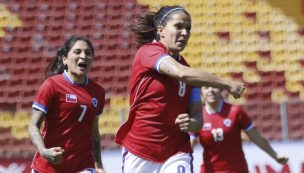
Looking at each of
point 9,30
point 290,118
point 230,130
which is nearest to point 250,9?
point 290,118

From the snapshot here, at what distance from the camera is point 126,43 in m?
12.0

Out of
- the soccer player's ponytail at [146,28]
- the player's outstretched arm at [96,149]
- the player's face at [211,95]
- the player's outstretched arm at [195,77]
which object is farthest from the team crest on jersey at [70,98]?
the player's face at [211,95]

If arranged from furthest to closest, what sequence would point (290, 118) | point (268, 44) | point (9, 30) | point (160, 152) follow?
point (268, 44), point (9, 30), point (290, 118), point (160, 152)

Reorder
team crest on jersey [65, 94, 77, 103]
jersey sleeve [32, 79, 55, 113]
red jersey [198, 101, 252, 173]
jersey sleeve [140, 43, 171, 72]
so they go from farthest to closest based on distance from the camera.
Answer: red jersey [198, 101, 252, 173]
team crest on jersey [65, 94, 77, 103]
jersey sleeve [32, 79, 55, 113]
jersey sleeve [140, 43, 171, 72]

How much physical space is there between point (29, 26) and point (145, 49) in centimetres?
753

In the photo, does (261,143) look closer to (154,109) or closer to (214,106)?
(214,106)

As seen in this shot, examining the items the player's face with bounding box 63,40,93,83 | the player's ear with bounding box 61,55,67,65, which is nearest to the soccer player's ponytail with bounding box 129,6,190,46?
the player's face with bounding box 63,40,93,83

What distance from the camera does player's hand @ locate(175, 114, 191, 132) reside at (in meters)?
4.42

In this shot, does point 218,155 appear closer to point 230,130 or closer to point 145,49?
point 230,130

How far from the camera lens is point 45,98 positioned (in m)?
5.45

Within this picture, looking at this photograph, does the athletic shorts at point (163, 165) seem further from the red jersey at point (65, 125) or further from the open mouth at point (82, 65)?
the open mouth at point (82, 65)

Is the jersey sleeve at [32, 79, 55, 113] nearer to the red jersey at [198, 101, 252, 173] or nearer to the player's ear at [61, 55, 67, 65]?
the player's ear at [61, 55, 67, 65]

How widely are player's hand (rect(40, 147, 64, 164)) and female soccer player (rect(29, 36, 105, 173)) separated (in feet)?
0.60

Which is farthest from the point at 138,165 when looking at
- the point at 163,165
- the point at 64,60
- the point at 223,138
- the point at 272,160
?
the point at 272,160
